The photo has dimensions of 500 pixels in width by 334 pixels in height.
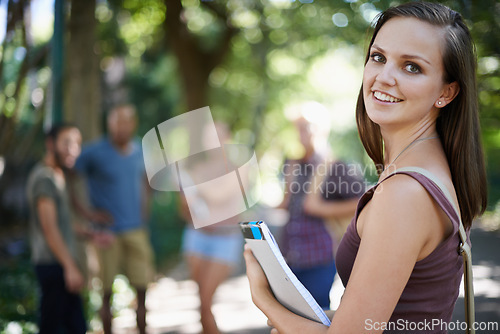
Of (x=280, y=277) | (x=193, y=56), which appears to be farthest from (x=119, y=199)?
(x=193, y=56)

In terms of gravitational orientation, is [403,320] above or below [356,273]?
below

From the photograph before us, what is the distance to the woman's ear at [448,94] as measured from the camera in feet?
5.14

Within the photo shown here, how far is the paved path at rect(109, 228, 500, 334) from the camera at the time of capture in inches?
234

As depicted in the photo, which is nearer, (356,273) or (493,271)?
(356,273)

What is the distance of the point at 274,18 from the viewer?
15.1 m

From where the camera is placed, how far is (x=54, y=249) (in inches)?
174

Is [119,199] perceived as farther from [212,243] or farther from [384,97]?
[384,97]

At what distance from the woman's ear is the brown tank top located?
0.31 m

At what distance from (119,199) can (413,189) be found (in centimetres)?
472

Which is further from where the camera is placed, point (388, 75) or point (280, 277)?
point (280, 277)

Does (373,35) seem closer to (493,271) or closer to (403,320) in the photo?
(403,320)

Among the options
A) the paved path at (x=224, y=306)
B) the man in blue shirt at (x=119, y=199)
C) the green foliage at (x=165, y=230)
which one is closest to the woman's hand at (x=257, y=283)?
the man in blue shirt at (x=119, y=199)

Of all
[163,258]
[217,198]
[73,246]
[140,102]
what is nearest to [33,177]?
[73,246]

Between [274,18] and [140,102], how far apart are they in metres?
11.6
